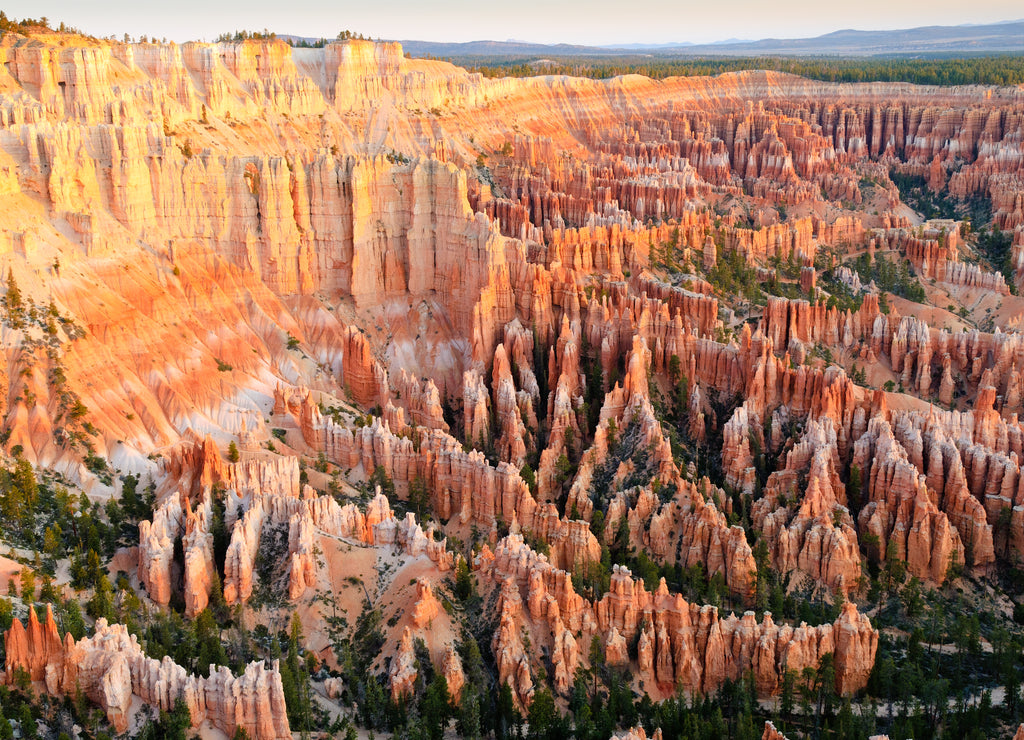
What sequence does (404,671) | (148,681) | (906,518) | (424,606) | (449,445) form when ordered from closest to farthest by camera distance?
1. (148,681)
2. (404,671)
3. (424,606)
4. (906,518)
5. (449,445)

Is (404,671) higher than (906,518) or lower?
lower

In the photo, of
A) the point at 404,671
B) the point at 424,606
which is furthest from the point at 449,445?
the point at 404,671

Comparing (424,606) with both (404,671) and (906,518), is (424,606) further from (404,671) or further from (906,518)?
(906,518)

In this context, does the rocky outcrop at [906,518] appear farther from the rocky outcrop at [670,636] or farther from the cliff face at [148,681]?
the cliff face at [148,681]

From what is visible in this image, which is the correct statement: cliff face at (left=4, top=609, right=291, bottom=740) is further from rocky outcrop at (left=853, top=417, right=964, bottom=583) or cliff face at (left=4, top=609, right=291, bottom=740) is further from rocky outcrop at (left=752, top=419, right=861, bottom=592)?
rocky outcrop at (left=853, top=417, right=964, bottom=583)

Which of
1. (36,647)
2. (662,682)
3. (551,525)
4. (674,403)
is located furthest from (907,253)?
(36,647)

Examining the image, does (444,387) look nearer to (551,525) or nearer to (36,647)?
(551,525)

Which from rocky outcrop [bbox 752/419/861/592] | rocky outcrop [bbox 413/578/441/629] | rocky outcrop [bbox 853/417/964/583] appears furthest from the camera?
rocky outcrop [bbox 853/417/964/583]

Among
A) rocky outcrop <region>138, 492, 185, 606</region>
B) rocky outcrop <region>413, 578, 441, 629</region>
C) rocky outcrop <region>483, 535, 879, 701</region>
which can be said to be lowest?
rocky outcrop <region>483, 535, 879, 701</region>

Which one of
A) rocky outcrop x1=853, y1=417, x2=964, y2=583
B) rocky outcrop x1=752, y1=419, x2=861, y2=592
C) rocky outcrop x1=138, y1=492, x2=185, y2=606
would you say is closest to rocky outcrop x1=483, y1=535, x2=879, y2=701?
rocky outcrop x1=752, y1=419, x2=861, y2=592

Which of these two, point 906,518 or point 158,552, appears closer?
point 158,552
